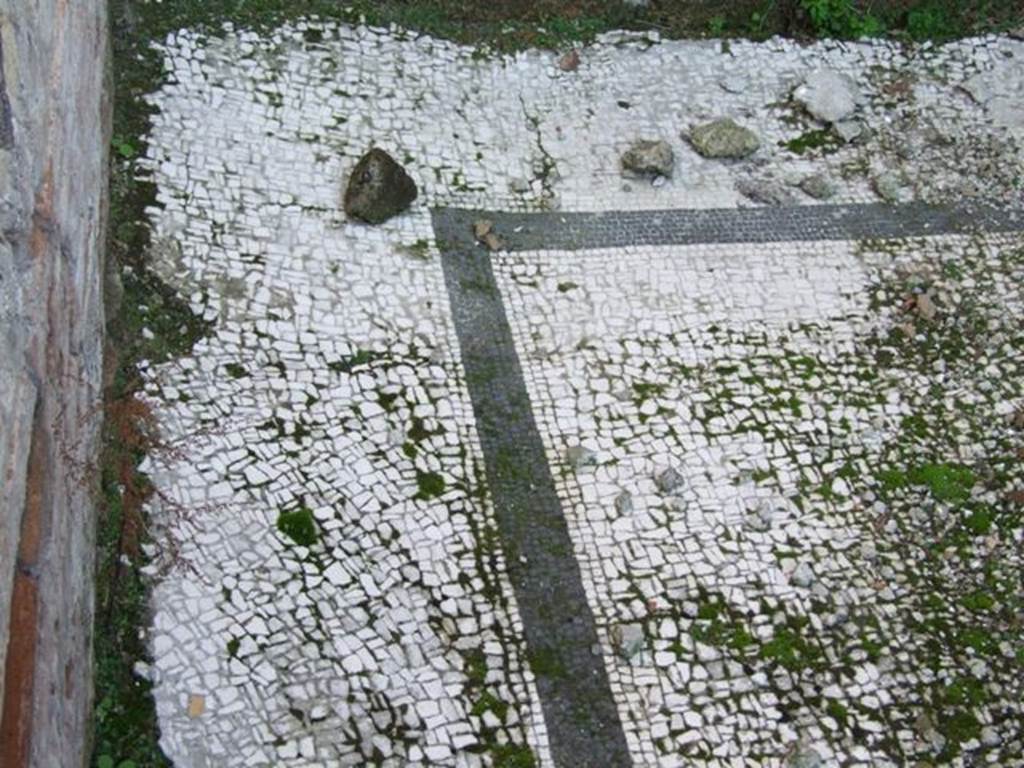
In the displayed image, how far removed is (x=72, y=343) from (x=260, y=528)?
1.24 m

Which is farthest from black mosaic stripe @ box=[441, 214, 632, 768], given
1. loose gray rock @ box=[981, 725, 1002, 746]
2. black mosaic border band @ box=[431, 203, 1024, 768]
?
loose gray rock @ box=[981, 725, 1002, 746]

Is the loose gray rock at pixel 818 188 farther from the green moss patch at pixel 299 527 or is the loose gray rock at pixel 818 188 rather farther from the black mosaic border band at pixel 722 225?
the green moss patch at pixel 299 527

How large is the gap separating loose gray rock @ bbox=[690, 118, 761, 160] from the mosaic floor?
0.12m

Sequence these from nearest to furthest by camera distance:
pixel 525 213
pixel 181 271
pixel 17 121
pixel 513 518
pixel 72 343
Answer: pixel 17 121
pixel 72 343
pixel 513 518
pixel 181 271
pixel 525 213

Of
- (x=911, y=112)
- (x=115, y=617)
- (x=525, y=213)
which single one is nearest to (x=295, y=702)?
(x=115, y=617)

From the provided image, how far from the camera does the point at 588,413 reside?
6672 millimetres

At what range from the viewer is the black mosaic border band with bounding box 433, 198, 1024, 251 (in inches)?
296

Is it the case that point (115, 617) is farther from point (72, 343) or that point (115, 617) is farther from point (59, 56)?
point (59, 56)

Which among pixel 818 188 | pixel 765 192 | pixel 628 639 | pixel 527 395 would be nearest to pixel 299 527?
pixel 527 395

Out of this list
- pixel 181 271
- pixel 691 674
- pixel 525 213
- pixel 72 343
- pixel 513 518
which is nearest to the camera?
pixel 72 343

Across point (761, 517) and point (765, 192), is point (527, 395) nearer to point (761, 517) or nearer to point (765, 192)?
point (761, 517)

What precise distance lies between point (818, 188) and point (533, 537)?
323 cm

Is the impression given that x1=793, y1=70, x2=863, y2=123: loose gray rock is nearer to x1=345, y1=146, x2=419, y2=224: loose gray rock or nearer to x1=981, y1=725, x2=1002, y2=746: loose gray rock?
x1=345, y1=146, x2=419, y2=224: loose gray rock

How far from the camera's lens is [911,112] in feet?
27.8
